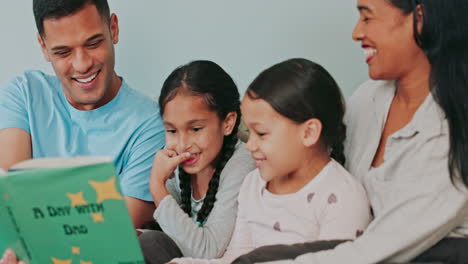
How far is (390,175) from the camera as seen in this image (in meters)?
1.40

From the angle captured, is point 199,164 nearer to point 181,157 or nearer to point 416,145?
point 181,157

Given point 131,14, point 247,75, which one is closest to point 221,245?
point 247,75

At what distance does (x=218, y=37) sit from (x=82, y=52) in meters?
0.44

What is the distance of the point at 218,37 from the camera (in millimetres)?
2029

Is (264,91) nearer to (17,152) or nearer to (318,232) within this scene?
(318,232)

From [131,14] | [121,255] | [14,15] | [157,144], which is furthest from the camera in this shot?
[14,15]

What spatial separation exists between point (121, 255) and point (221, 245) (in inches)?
15.2

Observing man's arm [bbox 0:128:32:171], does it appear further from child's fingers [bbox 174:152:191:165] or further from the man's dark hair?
child's fingers [bbox 174:152:191:165]

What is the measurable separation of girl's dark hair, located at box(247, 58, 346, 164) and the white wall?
45 cm

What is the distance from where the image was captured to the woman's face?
1353 mm

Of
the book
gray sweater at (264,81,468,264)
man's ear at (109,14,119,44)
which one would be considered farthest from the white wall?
the book

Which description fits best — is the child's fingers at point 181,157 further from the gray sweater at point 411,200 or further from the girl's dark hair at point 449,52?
the girl's dark hair at point 449,52

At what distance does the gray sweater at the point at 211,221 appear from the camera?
60.2 inches

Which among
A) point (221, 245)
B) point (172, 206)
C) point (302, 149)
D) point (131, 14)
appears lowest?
point (221, 245)
